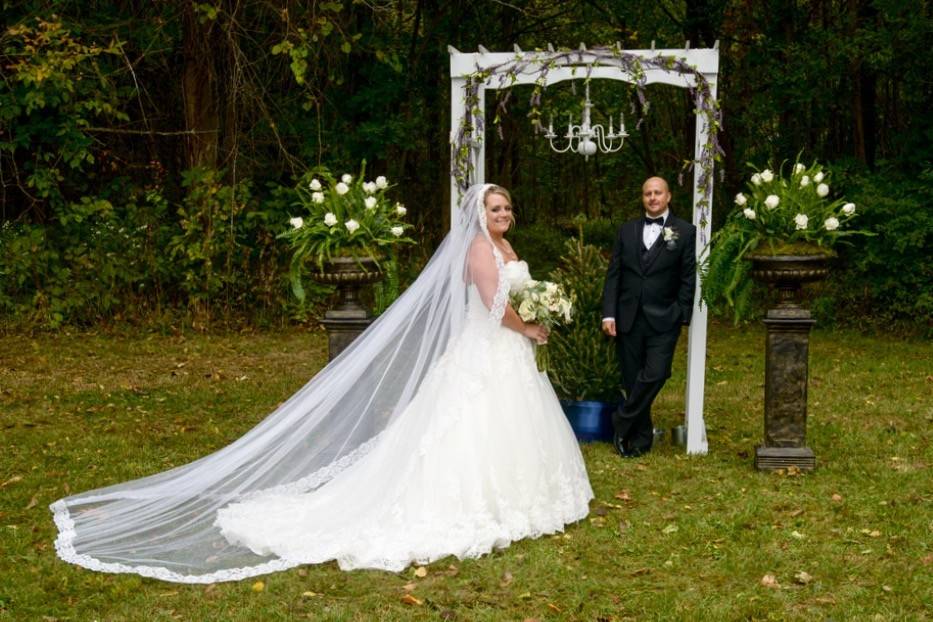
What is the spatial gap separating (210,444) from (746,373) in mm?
5676

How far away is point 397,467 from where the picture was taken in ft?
18.5

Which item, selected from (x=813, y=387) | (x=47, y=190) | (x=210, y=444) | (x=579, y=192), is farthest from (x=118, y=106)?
(x=579, y=192)

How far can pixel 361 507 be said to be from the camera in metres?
5.50

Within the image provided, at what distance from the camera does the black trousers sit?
709 cm

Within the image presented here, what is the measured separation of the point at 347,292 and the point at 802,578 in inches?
137

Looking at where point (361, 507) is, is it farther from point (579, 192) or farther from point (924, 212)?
point (579, 192)

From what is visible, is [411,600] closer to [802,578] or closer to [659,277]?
[802,578]

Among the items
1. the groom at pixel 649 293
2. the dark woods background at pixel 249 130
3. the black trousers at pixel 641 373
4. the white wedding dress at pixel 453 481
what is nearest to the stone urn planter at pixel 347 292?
the white wedding dress at pixel 453 481

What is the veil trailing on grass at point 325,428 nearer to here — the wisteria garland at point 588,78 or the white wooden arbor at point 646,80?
the white wooden arbor at point 646,80

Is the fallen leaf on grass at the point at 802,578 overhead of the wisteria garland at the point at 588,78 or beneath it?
beneath

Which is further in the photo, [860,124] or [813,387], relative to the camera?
[860,124]

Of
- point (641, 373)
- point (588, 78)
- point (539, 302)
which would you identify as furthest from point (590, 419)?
point (588, 78)

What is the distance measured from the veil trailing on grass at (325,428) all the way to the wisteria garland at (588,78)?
1.26 m

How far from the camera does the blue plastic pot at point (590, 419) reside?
780cm
